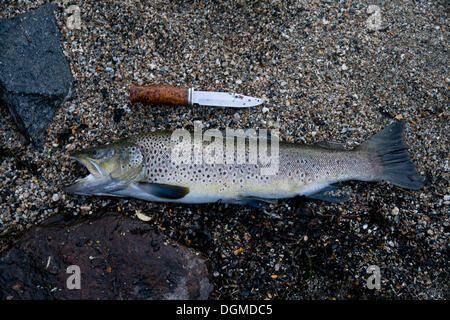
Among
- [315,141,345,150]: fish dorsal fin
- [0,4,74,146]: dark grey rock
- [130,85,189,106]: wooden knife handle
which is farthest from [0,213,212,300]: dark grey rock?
[315,141,345,150]: fish dorsal fin

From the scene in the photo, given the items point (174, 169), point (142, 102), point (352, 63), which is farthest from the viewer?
point (352, 63)

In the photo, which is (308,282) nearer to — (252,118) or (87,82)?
(252,118)

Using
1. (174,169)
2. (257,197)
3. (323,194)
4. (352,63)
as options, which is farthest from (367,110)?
(174,169)

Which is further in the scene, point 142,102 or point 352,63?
point 352,63

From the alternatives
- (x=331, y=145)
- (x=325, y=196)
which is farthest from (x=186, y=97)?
(x=325, y=196)

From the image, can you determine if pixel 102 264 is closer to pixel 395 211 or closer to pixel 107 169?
pixel 107 169

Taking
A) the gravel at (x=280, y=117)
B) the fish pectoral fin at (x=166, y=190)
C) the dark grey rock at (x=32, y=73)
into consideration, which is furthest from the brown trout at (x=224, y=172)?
the dark grey rock at (x=32, y=73)
